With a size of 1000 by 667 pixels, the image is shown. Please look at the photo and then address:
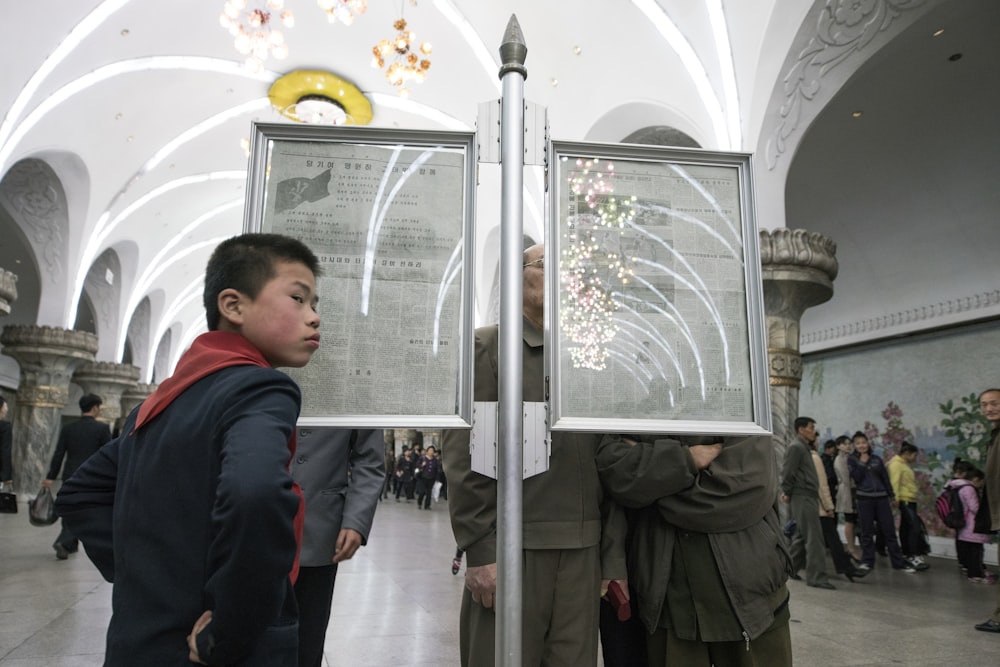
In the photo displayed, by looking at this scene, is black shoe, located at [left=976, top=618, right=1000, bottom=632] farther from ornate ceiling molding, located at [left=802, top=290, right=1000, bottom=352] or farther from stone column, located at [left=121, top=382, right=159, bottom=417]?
stone column, located at [left=121, top=382, right=159, bottom=417]

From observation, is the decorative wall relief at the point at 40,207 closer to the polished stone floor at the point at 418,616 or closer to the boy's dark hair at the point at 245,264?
the polished stone floor at the point at 418,616

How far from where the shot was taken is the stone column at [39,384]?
12.8 metres


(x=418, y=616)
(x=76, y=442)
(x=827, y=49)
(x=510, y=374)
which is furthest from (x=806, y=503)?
(x=76, y=442)

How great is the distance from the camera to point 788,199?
1015 centimetres

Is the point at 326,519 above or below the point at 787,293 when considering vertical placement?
below

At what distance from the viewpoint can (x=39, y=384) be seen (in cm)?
1328

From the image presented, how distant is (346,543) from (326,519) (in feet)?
0.31

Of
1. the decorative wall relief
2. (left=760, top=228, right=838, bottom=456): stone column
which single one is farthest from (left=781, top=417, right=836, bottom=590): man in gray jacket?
the decorative wall relief

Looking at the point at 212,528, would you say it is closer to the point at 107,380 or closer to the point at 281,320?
the point at 281,320

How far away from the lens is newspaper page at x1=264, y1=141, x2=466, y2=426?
140cm

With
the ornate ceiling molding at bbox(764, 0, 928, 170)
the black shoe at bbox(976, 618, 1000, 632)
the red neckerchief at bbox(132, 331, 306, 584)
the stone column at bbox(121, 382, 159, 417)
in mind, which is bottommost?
the black shoe at bbox(976, 618, 1000, 632)

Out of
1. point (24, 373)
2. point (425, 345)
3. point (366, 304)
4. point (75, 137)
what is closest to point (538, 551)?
point (425, 345)

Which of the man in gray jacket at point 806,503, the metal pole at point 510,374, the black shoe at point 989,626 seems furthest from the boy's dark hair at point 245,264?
the man in gray jacket at point 806,503

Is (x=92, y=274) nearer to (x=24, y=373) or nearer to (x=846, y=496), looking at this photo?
(x=24, y=373)
